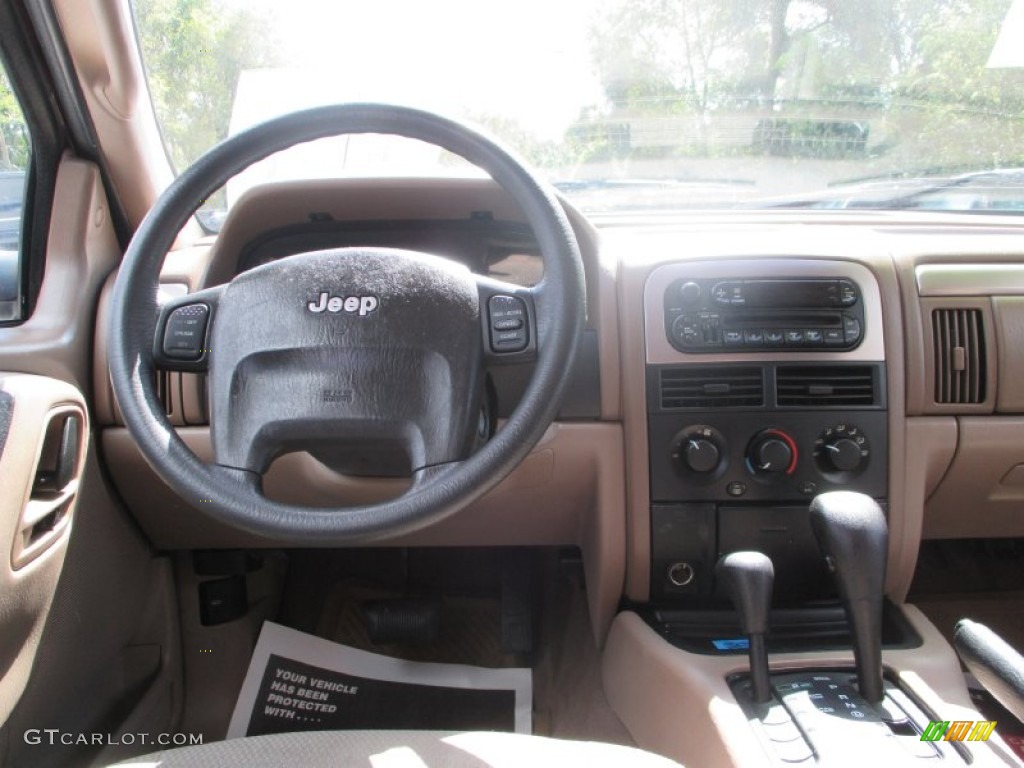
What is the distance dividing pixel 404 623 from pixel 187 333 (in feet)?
2.91

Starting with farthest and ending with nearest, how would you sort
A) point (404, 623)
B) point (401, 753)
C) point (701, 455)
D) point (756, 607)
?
point (404, 623) → point (701, 455) → point (756, 607) → point (401, 753)

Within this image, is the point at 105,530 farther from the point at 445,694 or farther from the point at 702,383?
the point at 702,383

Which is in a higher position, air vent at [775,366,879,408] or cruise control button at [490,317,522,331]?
cruise control button at [490,317,522,331]

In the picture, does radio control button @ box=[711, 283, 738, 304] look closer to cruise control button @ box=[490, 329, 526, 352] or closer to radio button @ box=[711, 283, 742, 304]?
radio button @ box=[711, 283, 742, 304]

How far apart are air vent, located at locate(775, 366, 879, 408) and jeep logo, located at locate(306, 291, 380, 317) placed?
24.8 inches

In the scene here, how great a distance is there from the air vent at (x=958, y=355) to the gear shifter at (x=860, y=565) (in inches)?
14.4

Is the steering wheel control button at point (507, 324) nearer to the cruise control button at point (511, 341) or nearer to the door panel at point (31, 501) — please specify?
the cruise control button at point (511, 341)

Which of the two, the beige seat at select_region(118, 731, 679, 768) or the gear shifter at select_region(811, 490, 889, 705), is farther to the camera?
the gear shifter at select_region(811, 490, 889, 705)

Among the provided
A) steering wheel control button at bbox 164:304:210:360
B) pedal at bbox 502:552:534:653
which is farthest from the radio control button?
pedal at bbox 502:552:534:653

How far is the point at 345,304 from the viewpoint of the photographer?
890mm

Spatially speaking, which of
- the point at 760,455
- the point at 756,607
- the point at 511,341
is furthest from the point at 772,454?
the point at 511,341

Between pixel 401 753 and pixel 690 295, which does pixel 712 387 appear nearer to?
pixel 690 295

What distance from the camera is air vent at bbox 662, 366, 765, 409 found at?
1172mm

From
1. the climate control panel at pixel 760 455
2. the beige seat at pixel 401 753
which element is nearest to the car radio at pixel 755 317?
the climate control panel at pixel 760 455
